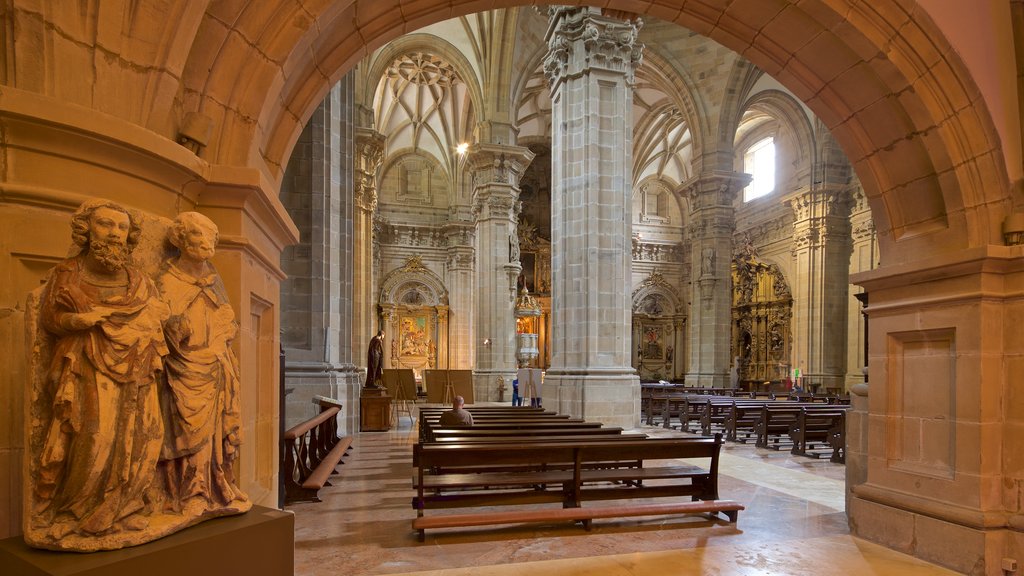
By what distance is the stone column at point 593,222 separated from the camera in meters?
10.9

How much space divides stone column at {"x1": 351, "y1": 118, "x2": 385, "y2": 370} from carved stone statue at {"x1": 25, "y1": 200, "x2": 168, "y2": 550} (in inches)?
572

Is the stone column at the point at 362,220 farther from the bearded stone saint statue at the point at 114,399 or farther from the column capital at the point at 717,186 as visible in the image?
the bearded stone saint statue at the point at 114,399

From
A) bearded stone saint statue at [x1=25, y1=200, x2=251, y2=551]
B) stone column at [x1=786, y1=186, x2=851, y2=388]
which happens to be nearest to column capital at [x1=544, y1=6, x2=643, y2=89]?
bearded stone saint statue at [x1=25, y1=200, x2=251, y2=551]

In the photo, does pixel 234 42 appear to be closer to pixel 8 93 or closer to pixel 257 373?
pixel 8 93

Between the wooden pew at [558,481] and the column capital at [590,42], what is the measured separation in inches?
326

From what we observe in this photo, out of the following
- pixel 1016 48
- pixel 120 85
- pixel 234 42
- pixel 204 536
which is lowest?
pixel 204 536

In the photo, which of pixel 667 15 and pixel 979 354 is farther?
pixel 667 15

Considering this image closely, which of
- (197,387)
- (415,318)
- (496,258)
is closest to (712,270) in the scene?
(496,258)

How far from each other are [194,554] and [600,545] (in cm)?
330

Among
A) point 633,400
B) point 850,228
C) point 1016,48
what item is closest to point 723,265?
point 850,228

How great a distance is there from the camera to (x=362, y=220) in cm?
1770

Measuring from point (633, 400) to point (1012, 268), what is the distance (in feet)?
24.0

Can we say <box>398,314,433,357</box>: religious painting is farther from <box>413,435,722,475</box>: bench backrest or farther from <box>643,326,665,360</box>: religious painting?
<box>413,435,722,475</box>: bench backrest

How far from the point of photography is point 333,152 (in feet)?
34.0
